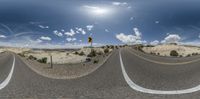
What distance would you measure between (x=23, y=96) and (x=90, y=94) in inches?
71.5

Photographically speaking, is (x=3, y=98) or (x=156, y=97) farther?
(x=3, y=98)

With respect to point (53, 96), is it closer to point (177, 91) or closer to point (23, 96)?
point (23, 96)

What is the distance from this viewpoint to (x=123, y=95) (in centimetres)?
761

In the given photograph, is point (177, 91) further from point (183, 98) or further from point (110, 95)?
point (110, 95)

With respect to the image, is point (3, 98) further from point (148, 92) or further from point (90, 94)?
point (148, 92)

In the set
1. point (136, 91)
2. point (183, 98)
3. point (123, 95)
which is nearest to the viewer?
point (183, 98)

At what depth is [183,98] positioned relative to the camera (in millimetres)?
6883

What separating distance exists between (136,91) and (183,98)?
1.62 m

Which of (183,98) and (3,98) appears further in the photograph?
(3,98)

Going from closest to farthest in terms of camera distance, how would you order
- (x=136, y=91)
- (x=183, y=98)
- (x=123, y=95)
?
(x=183, y=98)
(x=123, y=95)
(x=136, y=91)

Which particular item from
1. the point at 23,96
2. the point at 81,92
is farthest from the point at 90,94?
the point at 23,96

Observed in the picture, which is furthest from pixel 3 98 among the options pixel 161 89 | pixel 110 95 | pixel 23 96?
pixel 161 89

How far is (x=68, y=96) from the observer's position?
7.80 meters

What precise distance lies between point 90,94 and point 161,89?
2075 mm
